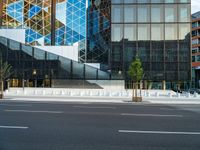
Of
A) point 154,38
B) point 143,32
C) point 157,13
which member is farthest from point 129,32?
point 157,13

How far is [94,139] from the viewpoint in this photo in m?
7.77

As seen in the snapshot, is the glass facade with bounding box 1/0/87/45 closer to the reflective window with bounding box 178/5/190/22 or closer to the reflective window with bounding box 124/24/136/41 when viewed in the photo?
the reflective window with bounding box 124/24/136/41

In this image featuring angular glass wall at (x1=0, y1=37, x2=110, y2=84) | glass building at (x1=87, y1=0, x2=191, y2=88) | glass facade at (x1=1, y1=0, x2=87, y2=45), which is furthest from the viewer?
glass facade at (x1=1, y1=0, x2=87, y2=45)

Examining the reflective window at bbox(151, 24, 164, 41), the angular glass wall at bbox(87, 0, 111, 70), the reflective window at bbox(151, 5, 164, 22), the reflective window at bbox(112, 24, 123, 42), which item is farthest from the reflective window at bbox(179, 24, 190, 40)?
the angular glass wall at bbox(87, 0, 111, 70)

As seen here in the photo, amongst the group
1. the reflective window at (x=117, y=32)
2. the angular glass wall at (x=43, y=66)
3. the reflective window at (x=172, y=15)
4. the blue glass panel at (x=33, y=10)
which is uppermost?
the blue glass panel at (x=33, y=10)

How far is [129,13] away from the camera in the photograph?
160 feet

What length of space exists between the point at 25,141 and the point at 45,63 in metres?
41.8

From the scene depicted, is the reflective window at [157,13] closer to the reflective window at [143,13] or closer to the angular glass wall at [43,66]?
the reflective window at [143,13]

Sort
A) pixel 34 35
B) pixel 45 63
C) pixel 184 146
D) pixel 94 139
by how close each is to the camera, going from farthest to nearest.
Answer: pixel 34 35, pixel 45 63, pixel 94 139, pixel 184 146

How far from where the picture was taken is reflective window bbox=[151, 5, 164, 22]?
4872 centimetres

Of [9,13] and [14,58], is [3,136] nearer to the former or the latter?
[14,58]

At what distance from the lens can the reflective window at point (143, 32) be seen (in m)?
48.5

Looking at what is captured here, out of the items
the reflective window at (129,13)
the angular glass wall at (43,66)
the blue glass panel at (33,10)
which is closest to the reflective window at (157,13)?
the reflective window at (129,13)

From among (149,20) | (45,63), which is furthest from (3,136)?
(149,20)
